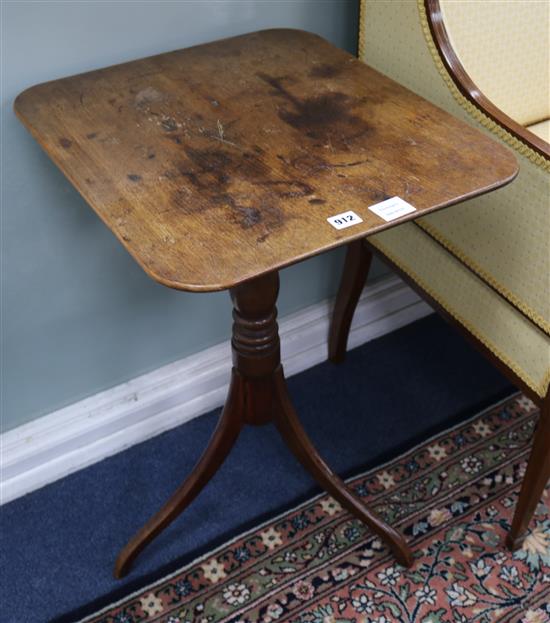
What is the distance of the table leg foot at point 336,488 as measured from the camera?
134cm

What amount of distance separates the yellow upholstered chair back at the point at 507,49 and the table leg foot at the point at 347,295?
1.13ft

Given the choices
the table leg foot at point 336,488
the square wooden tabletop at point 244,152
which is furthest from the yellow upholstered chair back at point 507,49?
the table leg foot at point 336,488

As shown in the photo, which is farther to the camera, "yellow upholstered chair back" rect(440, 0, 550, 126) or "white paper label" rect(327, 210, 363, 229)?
"yellow upholstered chair back" rect(440, 0, 550, 126)

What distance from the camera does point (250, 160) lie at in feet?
3.32

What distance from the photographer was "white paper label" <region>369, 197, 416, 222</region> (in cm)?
92

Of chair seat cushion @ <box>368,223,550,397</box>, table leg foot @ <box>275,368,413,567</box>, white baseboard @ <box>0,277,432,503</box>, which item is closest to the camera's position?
chair seat cushion @ <box>368,223,550,397</box>

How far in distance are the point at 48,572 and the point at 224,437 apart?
0.37 m

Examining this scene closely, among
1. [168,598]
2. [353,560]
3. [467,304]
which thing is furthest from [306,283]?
[168,598]

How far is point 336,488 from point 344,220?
592mm

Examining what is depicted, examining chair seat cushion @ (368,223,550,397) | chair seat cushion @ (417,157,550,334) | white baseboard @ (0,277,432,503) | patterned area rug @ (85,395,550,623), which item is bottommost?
patterned area rug @ (85,395,550,623)

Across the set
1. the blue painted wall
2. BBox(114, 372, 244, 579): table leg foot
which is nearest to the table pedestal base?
BBox(114, 372, 244, 579): table leg foot

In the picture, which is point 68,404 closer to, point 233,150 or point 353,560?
point 353,560

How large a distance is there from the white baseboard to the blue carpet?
1.0 inches

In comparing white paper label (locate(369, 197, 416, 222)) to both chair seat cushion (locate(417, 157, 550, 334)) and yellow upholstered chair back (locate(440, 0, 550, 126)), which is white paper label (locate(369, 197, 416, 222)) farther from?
yellow upholstered chair back (locate(440, 0, 550, 126))
